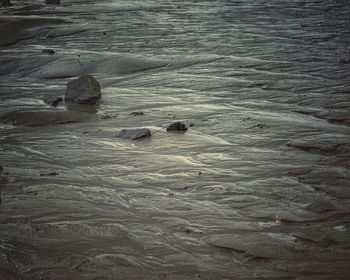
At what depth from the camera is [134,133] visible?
5.83 m

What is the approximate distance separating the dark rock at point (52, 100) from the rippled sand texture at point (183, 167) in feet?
0.39

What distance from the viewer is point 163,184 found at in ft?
14.9

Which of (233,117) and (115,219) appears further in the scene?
(233,117)

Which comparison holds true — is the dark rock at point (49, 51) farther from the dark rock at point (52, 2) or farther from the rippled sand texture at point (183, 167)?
the dark rock at point (52, 2)

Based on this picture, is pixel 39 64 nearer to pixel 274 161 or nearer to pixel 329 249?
pixel 274 161

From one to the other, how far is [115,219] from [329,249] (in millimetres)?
1524

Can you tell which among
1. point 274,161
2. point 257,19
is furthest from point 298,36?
point 274,161

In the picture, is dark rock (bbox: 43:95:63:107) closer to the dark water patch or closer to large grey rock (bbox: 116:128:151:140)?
large grey rock (bbox: 116:128:151:140)

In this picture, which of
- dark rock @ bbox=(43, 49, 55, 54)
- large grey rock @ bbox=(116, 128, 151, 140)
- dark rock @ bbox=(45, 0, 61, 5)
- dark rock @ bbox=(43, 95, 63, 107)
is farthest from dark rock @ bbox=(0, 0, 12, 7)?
large grey rock @ bbox=(116, 128, 151, 140)

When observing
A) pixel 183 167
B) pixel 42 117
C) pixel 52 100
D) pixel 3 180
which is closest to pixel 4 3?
pixel 52 100

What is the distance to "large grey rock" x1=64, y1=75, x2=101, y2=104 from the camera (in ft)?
24.6

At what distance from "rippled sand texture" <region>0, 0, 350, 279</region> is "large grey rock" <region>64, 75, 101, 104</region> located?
20 centimetres

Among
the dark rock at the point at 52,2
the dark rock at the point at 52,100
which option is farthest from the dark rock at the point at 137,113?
the dark rock at the point at 52,2

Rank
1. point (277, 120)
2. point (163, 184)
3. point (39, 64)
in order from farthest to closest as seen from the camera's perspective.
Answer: point (39, 64)
point (277, 120)
point (163, 184)
